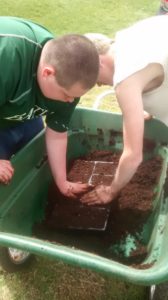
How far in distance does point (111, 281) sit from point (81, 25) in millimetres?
2313

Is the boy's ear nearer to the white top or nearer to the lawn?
the white top

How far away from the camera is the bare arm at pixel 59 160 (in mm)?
1441

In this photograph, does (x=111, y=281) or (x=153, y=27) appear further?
(x=111, y=281)

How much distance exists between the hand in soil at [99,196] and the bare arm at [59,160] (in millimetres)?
36

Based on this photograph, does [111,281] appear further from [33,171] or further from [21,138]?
[21,138]

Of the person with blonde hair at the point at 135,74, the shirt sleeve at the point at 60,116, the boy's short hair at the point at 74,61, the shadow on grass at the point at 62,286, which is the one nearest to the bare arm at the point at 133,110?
the person with blonde hair at the point at 135,74

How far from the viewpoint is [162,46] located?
47.3 inches

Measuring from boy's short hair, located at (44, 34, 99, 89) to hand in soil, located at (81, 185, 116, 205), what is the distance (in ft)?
1.49

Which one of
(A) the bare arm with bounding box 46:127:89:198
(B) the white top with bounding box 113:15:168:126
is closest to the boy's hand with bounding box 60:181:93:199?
(A) the bare arm with bounding box 46:127:89:198

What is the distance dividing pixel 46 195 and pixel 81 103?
34.1 inches

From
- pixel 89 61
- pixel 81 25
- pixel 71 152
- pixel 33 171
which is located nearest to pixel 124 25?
pixel 81 25

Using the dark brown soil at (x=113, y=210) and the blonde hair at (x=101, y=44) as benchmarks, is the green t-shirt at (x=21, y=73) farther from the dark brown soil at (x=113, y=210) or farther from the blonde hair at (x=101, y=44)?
the dark brown soil at (x=113, y=210)

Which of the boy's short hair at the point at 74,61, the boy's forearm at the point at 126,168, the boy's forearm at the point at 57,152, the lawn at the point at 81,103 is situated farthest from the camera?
the boy's forearm at the point at 57,152

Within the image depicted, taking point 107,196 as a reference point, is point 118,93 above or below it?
above
